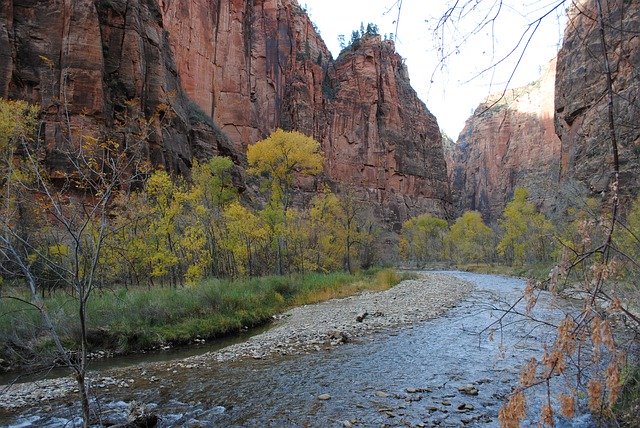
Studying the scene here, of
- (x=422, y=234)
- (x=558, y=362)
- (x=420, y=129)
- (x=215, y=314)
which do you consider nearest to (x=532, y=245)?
(x=422, y=234)

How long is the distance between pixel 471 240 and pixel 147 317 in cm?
6295

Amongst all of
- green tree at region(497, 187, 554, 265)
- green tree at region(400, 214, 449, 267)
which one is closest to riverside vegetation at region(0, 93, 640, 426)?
green tree at region(497, 187, 554, 265)

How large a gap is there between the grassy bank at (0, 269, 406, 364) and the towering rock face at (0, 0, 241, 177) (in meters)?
14.7

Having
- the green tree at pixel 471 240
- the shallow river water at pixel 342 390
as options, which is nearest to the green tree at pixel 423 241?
the green tree at pixel 471 240

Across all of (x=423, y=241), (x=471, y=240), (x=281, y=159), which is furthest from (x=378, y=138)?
(x=281, y=159)

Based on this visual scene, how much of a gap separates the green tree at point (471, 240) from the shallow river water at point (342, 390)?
58328 millimetres

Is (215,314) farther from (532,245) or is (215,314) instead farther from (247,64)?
(247,64)

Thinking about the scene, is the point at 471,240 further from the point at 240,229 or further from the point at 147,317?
the point at 147,317

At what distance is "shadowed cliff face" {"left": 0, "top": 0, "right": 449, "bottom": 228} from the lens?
2997 centimetres

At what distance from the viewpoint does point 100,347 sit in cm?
1214

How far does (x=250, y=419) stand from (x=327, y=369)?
2.77 meters

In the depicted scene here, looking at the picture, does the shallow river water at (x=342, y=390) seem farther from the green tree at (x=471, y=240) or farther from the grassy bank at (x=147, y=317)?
the green tree at (x=471, y=240)

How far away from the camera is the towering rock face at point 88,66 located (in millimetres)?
28500

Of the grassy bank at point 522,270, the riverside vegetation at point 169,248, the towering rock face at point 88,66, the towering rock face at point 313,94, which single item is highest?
the towering rock face at point 313,94
